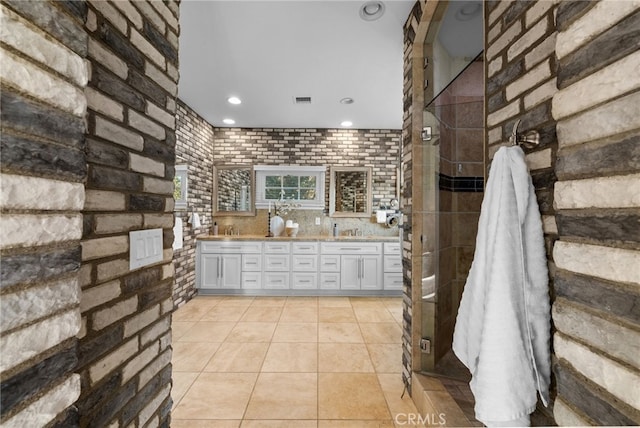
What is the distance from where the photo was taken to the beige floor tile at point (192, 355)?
2303mm

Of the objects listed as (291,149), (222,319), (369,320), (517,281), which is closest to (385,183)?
(291,149)

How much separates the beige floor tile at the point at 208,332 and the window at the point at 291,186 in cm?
222

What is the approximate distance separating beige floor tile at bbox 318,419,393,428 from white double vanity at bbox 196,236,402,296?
8.56 feet

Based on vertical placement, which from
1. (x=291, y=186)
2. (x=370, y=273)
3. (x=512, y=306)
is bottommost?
(x=370, y=273)

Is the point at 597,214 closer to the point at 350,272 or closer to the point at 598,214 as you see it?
the point at 598,214

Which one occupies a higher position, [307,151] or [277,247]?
[307,151]

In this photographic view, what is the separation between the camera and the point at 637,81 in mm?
514

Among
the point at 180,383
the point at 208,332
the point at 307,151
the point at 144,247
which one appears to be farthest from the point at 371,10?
the point at 208,332

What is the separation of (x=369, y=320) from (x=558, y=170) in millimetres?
3011

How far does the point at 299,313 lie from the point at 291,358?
1.15 m

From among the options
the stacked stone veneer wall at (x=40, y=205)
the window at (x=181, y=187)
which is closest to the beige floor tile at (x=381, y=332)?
the stacked stone veneer wall at (x=40, y=205)

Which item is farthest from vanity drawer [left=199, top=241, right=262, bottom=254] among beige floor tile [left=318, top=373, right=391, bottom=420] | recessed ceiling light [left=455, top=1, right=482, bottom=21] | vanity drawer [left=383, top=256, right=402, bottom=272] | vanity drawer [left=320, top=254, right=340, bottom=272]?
recessed ceiling light [left=455, top=1, right=482, bottom=21]

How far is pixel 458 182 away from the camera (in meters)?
2.37

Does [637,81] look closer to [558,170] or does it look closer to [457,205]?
[558,170]
